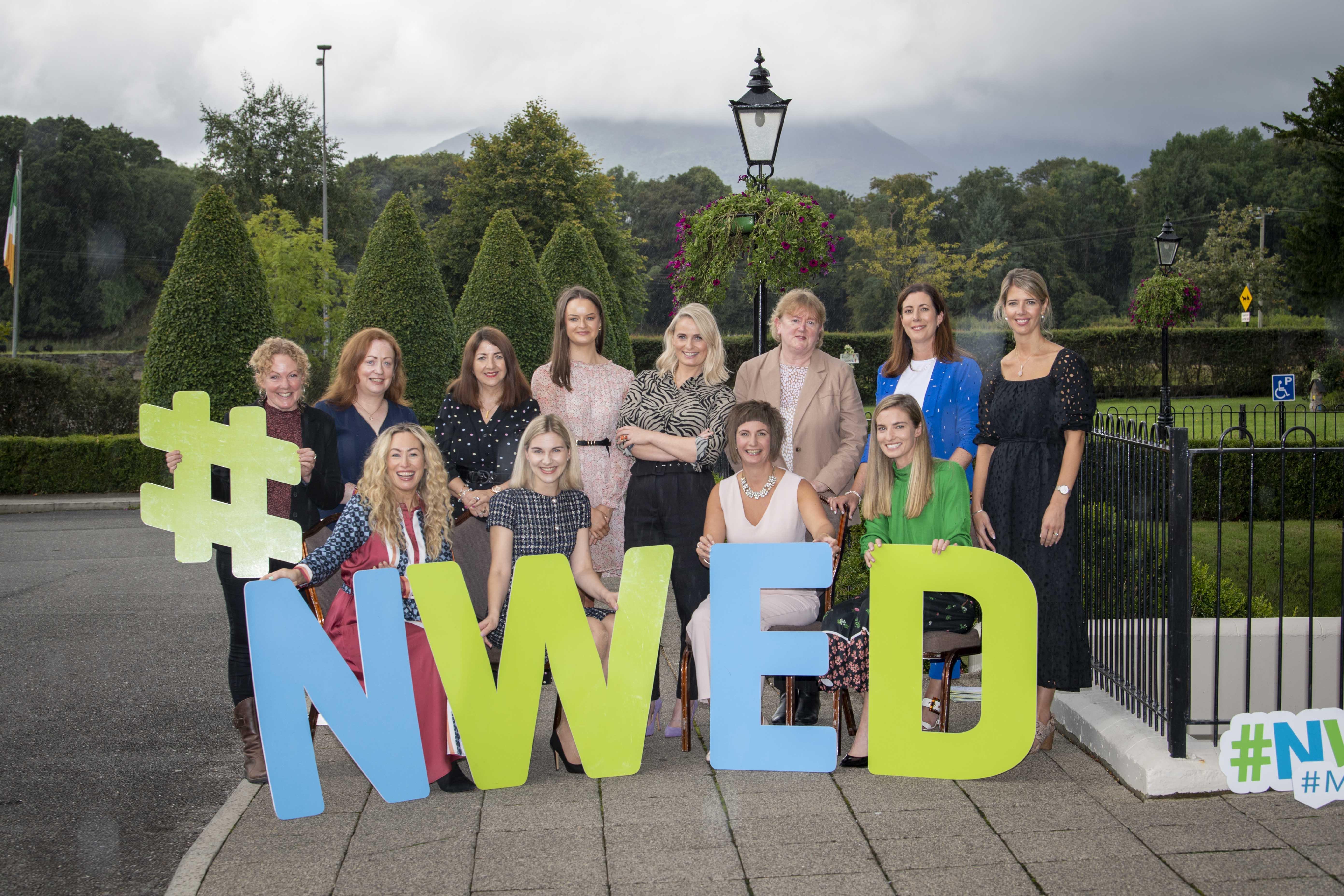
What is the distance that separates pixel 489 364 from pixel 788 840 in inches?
109

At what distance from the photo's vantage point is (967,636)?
181 inches

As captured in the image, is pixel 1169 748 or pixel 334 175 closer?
pixel 1169 748

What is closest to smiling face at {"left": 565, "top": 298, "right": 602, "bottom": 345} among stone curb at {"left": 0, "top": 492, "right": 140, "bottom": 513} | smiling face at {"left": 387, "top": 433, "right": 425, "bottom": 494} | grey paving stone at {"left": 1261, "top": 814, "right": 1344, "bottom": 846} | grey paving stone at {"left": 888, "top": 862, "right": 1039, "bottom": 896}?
smiling face at {"left": 387, "top": 433, "right": 425, "bottom": 494}

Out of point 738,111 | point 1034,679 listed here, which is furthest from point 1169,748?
point 738,111

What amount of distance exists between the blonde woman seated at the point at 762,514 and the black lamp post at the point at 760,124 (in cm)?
321

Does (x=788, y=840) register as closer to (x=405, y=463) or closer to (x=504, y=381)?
(x=405, y=463)

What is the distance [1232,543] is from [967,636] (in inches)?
417

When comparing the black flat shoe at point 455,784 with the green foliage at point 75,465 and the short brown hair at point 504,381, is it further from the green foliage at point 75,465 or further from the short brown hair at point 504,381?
the green foliage at point 75,465

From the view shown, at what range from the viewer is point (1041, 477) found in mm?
4660

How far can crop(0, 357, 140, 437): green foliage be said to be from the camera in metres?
19.9

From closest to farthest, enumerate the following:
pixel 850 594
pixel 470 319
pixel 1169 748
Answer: pixel 1169 748, pixel 850 594, pixel 470 319

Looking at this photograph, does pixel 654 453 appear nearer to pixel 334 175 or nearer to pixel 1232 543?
pixel 1232 543

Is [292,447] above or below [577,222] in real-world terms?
below

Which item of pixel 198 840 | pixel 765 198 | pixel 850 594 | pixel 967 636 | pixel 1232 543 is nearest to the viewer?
pixel 198 840
